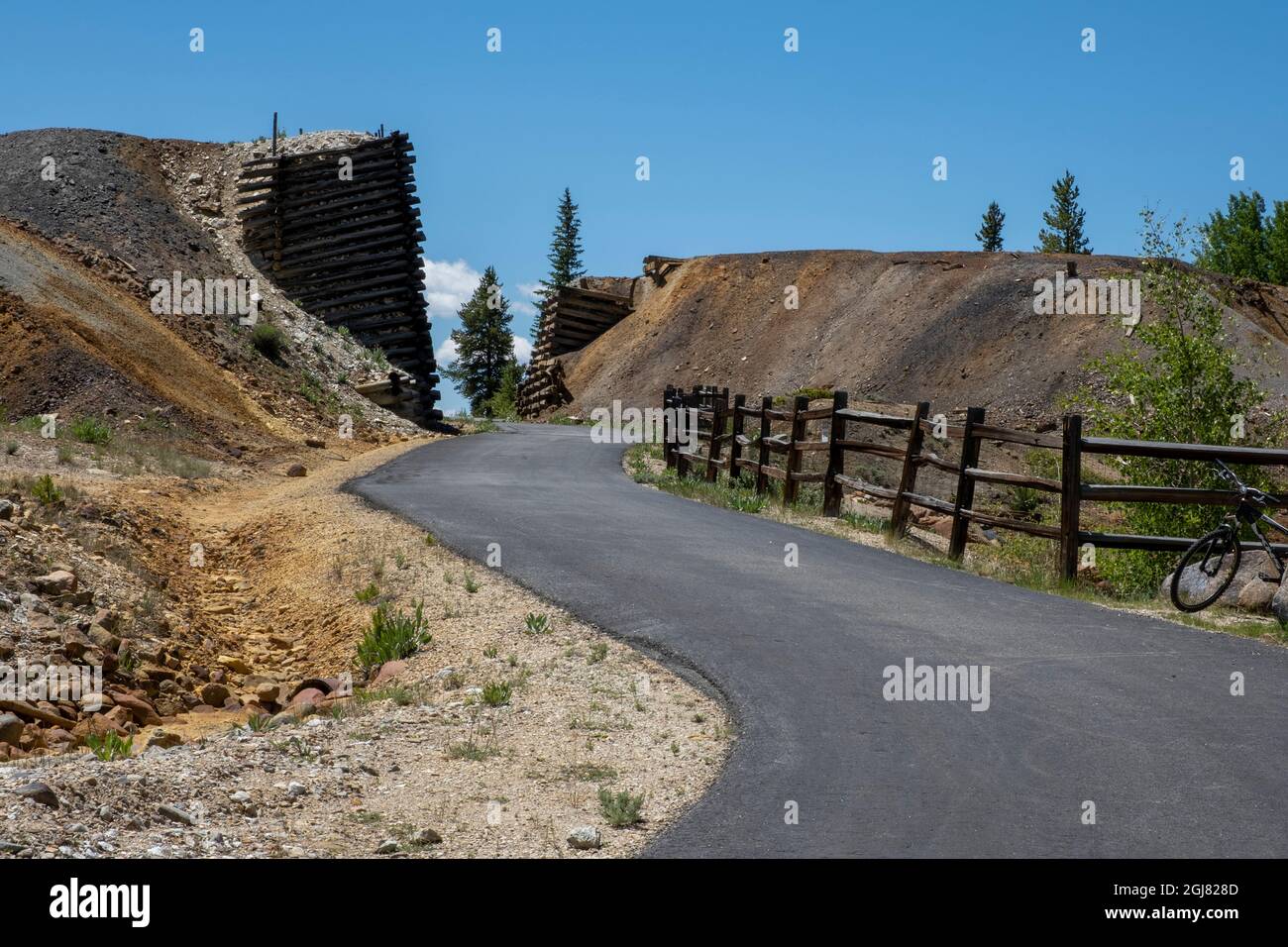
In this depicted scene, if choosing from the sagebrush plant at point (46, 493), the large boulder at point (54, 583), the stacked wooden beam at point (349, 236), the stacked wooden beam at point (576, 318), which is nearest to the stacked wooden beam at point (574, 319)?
the stacked wooden beam at point (576, 318)

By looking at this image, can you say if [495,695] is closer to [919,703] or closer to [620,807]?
[620,807]

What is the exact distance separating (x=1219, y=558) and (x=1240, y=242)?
73.9 m

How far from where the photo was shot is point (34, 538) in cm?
1169

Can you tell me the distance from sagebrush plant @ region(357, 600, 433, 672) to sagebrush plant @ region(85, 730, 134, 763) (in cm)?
228

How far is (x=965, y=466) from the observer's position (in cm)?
1398

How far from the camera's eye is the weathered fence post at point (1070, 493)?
40.4ft

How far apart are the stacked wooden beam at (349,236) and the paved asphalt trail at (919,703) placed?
2193cm

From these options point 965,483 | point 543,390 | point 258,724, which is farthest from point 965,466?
point 543,390

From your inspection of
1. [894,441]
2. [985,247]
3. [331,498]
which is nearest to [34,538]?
[331,498]

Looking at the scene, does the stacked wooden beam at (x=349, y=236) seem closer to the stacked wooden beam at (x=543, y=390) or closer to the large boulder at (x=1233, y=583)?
the stacked wooden beam at (x=543, y=390)

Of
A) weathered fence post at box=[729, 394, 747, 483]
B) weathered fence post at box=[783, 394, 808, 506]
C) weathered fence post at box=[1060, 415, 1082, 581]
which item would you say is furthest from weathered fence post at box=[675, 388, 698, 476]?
weathered fence post at box=[1060, 415, 1082, 581]

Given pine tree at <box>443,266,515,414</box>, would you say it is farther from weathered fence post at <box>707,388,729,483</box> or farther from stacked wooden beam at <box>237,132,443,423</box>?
weathered fence post at <box>707,388,729,483</box>
